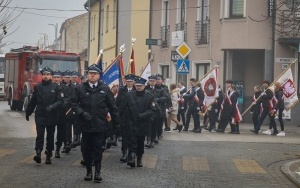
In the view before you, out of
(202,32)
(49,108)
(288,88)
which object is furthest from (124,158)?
(202,32)

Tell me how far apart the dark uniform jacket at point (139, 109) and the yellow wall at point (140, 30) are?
29173 mm

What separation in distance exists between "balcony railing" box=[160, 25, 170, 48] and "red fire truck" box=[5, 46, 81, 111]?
20.6 ft

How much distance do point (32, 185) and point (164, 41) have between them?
27.6 metres

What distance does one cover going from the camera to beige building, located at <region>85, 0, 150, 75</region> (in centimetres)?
4472

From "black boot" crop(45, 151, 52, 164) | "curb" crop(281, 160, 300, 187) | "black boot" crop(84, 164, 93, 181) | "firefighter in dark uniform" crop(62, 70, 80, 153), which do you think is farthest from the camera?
"firefighter in dark uniform" crop(62, 70, 80, 153)

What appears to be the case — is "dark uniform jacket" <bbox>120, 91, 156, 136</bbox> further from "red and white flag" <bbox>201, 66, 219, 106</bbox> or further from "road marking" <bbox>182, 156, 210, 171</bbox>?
"red and white flag" <bbox>201, 66, 219, 106</bbox>

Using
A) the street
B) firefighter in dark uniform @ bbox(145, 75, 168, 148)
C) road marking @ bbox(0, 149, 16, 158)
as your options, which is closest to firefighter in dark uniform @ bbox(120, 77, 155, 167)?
the street

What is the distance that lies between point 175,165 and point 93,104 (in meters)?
3.33

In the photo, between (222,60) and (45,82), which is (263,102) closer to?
(222,60)

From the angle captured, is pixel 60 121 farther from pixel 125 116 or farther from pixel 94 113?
pixel 94 113

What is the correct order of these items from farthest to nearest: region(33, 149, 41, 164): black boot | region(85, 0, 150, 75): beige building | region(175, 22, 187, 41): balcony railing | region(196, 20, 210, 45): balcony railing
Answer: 1. region(85, 0, 150, 75): beige building
2. region(175, 22, 187, 41): balcony railing
3. region(196, 20, 210, 45): balcony railing
4. region(33, 149, 41, 164): black boot

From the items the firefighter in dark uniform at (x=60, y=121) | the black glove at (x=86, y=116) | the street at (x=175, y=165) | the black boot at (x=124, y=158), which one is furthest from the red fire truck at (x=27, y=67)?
the black glove at (x=86, y=116)

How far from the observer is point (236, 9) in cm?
3216

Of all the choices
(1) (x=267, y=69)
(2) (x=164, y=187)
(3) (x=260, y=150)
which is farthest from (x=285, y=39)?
(2) (x=164, y=187)
